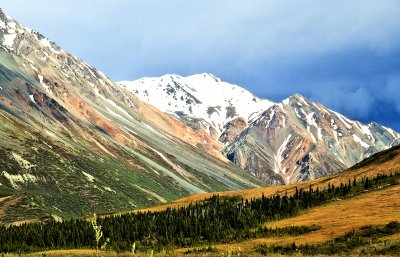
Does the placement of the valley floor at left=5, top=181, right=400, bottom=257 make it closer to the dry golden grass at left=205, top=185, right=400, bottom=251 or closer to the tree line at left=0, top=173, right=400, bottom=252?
the dry golden grass at left=205, top=185, right=400, bottom=251

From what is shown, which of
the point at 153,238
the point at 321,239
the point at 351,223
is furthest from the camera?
the point at 153,238

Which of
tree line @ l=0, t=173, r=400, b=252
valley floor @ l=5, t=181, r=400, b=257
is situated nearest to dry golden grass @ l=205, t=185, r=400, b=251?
valley floor @ l=5, t=181, r=400, b=257

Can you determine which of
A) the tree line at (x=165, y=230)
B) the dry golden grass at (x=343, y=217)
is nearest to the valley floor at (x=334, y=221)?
the dry golden grass at (x=343, y=217)

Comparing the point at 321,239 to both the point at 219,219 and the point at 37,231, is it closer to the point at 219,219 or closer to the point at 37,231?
the point at 219,219

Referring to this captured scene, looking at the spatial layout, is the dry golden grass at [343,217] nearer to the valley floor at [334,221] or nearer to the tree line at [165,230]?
the valley floor at [334,221]

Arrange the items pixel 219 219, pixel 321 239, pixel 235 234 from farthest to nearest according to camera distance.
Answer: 1. pixel 219 219
2. pixel 235 234
3. pixel 321 239

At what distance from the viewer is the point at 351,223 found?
460 feet

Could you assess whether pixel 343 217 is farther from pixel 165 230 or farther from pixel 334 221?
pixel 165 230

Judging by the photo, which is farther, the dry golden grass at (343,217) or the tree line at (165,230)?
the tree line at (165,230)

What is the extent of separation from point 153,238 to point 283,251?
207ft

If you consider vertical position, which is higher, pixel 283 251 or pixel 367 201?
pixel 367 201

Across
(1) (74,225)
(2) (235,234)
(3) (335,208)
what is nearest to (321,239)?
(2) (235,234)

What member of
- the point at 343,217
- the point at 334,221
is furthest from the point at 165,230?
the point at 343,217

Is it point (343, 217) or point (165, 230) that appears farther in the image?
point (165, 230)
